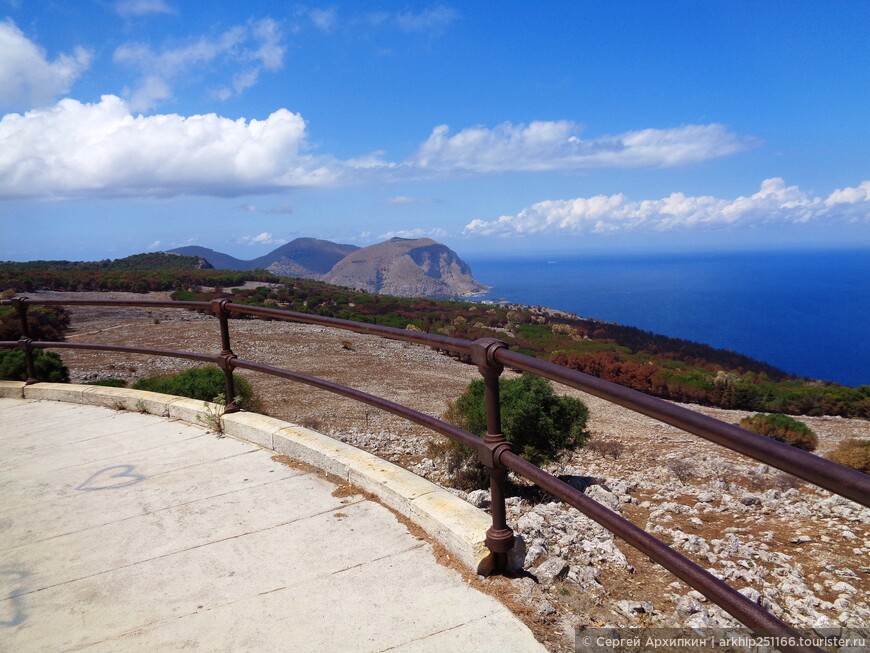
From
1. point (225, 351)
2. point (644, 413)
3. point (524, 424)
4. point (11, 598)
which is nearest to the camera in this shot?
point (644, 413)

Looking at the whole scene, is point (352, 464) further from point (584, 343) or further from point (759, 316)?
point (759, 316)

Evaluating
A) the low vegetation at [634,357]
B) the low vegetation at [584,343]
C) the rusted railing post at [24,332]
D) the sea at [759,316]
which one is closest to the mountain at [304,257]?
the sea at [759,316]

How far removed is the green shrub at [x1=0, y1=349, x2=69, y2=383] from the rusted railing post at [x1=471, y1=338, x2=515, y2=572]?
8.97 meters

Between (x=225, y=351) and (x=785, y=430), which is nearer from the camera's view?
(x=225, y=351)

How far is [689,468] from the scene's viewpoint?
858 centimetres

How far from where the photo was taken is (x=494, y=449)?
2.46 m

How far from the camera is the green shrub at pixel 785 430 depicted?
12.2m

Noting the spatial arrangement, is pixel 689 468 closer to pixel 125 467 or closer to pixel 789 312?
pixel 125 467

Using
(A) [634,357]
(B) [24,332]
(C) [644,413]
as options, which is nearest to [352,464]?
(C) [644,413]

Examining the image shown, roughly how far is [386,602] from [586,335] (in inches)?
1389

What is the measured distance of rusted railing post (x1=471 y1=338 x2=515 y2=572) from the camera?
2.39 m

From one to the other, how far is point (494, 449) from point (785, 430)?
41.8 ft

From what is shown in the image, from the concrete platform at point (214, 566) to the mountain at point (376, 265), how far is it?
102872 mm

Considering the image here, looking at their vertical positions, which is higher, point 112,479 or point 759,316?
point 112,479
